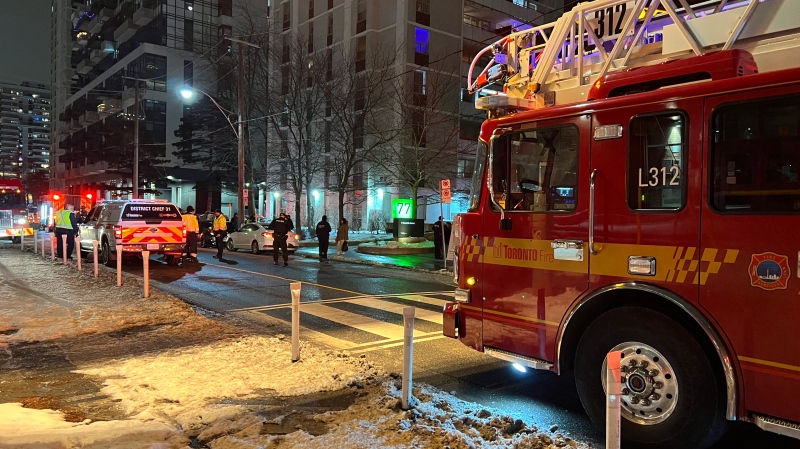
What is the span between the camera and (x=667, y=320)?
3.89m

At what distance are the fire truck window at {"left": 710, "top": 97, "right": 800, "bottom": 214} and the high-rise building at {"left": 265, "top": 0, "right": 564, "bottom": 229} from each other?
79.6 feet

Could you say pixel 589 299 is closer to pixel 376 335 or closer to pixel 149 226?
pixel 376 335

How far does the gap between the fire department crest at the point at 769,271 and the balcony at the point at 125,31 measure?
70467 millimetres

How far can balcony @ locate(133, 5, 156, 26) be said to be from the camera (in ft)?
200

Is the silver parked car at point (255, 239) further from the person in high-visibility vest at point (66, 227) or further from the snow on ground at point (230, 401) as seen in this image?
the snow on ground at point (230, 401)

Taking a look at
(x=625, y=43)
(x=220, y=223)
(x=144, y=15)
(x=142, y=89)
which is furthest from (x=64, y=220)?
(x=144, y=15)

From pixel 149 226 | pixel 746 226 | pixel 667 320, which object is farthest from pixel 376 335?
pixel 149 226

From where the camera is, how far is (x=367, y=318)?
9.23 meters

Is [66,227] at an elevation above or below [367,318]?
above

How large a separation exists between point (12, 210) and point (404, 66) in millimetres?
24460

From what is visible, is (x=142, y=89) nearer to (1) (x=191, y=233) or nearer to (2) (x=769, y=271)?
(1) (x=191, y=233)

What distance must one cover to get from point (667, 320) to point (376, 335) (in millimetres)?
4763

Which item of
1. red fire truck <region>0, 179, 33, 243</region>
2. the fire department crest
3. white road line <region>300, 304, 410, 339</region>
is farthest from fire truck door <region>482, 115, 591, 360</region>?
red fire truck <region>0, 179, 33, 243</region>

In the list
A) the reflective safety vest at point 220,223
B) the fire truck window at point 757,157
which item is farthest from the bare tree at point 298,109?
the fire truck window at point 757,157
